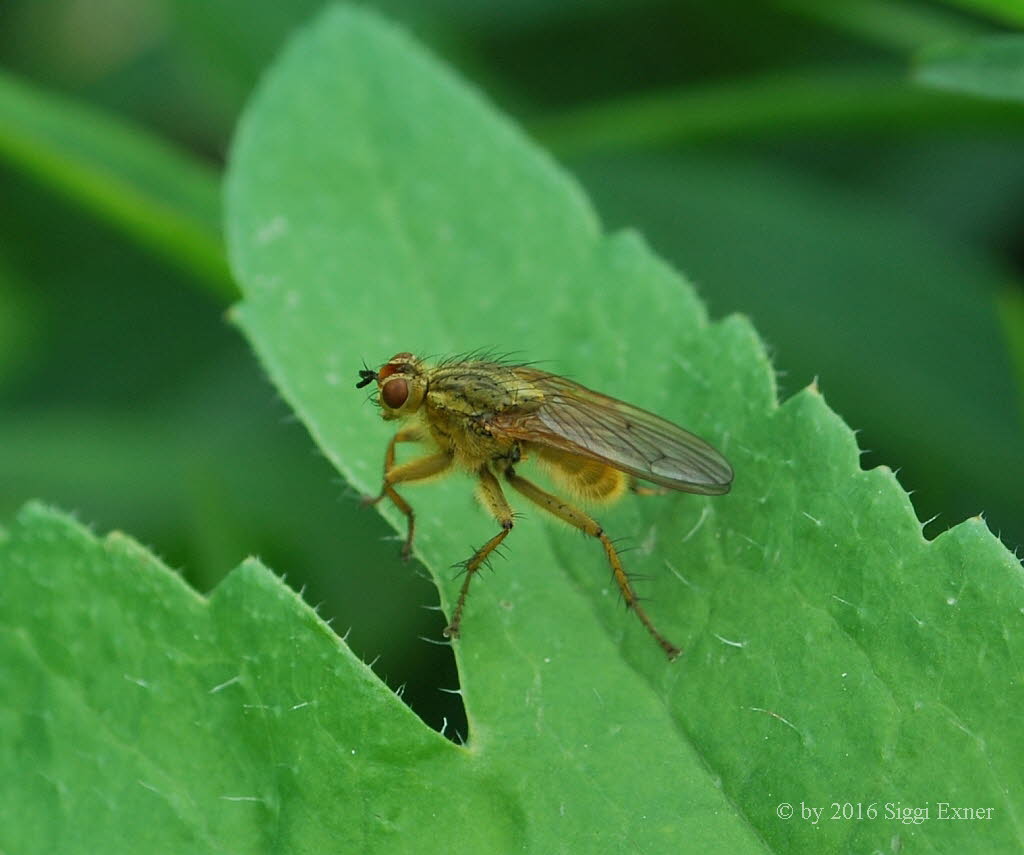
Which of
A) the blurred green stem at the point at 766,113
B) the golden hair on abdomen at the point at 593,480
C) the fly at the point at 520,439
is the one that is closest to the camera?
the fly at the point at 520,439

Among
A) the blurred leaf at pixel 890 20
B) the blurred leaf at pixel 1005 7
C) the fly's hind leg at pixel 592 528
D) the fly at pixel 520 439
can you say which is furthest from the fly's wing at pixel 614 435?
the blurred leaf at pixel 890 20

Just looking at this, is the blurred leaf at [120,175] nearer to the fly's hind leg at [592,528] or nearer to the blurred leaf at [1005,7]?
the fly's hind leg at [592,528]

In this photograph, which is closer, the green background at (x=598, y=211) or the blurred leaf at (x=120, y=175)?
the blurred leaf at (x=120, y=175)

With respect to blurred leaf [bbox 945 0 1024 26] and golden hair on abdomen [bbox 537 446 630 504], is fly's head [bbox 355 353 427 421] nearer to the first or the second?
golden hair on abdomen [bbox 537 446 630 504]

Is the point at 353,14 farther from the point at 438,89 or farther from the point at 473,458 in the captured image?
the point at 473,458

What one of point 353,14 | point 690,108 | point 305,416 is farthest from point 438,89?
point 690,108

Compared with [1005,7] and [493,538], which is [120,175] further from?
[1005,7]

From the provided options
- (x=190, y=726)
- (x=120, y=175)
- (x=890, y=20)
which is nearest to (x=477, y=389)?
(x=190, y=726)
